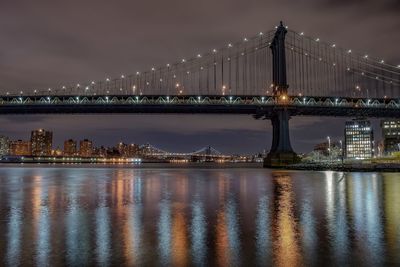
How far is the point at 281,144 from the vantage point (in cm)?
8088

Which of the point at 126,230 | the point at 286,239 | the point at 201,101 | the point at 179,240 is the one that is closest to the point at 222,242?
the point at 179,240

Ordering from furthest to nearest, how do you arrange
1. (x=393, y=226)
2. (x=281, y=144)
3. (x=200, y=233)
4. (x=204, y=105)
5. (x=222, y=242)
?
(x=204, y=105) < (x=281, y=144) < (x=393, y=226) < (x=200, y=233) < (x=222, y=242)

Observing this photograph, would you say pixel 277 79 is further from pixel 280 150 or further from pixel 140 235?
pixel 140 235

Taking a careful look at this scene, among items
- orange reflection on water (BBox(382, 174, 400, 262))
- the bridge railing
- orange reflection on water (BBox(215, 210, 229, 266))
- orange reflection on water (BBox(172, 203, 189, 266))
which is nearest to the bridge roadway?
the bridge railing

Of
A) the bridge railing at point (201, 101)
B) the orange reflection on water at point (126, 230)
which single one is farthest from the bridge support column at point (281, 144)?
the orange reflection on water at point (126, 230)

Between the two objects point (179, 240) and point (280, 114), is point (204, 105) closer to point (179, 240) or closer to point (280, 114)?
point (280, 114)

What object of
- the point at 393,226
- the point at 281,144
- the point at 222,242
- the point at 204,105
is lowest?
the point at 393,226

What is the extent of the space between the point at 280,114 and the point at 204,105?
15.1 metres

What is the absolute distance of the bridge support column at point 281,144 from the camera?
8094 cm

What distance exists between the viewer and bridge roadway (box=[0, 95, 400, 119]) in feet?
285

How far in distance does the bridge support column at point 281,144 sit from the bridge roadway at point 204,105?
5.78 feet

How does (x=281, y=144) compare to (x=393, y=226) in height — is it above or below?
above

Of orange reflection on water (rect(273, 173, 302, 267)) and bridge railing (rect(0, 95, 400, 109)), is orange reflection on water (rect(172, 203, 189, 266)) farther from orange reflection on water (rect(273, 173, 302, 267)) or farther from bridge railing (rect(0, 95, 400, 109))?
bridge railing (rect(0, 95, 400, 109))

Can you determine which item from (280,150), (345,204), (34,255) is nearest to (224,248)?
(34,255)
